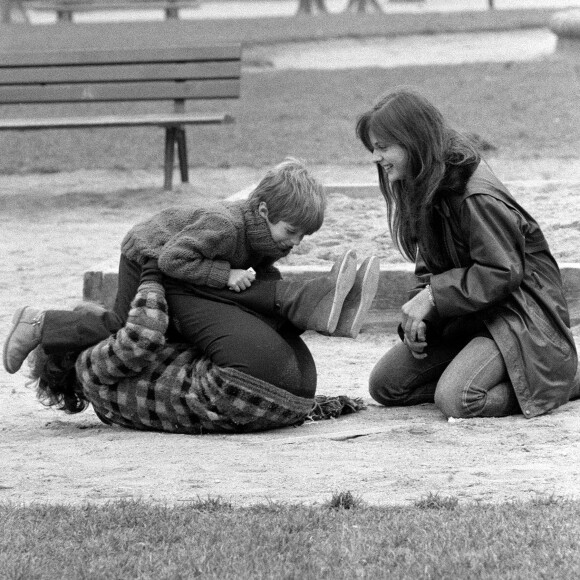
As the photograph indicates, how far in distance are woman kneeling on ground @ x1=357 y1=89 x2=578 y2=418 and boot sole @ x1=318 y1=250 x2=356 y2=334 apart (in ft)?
1.16

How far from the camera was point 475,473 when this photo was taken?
4.16 m

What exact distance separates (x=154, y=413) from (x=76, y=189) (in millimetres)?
6162

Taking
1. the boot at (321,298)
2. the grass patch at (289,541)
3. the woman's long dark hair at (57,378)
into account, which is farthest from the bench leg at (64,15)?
the grass patch at (289,541)

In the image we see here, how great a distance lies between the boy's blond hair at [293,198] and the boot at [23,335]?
38.2 inches

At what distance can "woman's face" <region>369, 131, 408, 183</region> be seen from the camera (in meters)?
4.79

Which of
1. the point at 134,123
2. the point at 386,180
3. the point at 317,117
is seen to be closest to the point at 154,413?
the point at 386,180

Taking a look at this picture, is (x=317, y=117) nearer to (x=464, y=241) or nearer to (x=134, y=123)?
(x=134, y=123)

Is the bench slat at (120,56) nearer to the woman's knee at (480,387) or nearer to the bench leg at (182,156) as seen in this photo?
the bench leg at (182,156)

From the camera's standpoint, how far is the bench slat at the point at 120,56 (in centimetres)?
1116

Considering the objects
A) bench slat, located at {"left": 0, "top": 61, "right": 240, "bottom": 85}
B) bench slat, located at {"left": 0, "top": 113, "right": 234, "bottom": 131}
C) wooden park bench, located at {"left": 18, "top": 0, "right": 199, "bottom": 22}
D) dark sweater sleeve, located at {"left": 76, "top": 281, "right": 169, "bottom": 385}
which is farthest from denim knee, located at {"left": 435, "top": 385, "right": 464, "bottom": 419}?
wooden park bench, located at {"left": 18, "top": 0, "right": 199, "bottom": 22}

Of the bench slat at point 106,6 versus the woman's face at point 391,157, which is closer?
the woman's face at point 391,157

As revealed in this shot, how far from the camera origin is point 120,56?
36.7 ft

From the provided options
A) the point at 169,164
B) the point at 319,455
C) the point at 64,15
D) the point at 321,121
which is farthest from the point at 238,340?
the point at 64,15

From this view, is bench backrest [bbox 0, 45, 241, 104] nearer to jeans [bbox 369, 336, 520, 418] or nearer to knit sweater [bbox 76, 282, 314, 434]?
jeans [bbox 369, 336, 520, 418]
